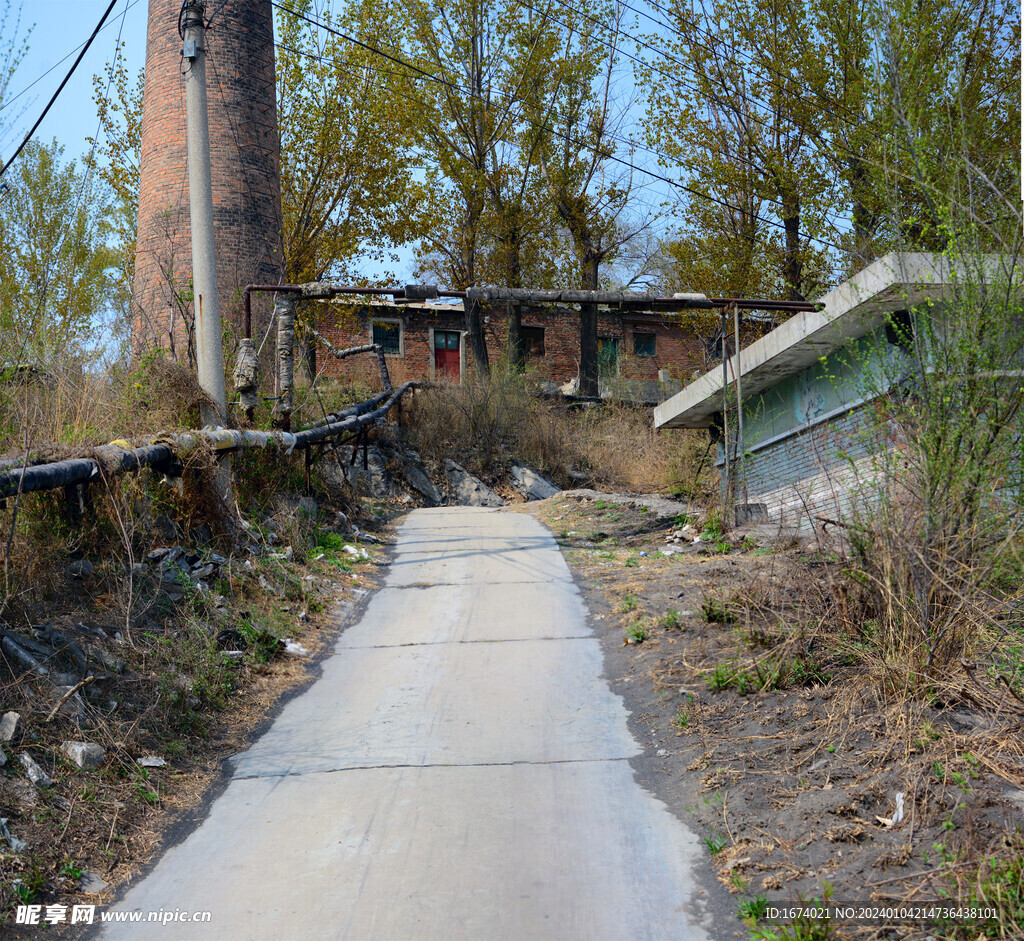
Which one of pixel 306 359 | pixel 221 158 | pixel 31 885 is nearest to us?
pixel 31 885

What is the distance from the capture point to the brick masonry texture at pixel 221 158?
12.1 m

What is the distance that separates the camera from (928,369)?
5.00 meters

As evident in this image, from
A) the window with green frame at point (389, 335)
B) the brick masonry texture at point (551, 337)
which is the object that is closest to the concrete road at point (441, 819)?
the brick masonry texture at point (551, 337)

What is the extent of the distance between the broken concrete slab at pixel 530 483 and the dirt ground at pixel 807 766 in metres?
11.2

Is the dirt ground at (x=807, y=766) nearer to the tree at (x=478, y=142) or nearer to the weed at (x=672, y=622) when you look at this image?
the weed at (x=672, y=622)

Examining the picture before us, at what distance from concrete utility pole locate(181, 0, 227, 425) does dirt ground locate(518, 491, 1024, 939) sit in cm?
482

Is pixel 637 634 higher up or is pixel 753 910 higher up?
pixel 637 634

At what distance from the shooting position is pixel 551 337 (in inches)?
1281

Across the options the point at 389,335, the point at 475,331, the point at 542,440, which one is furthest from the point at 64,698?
the point at 389,335

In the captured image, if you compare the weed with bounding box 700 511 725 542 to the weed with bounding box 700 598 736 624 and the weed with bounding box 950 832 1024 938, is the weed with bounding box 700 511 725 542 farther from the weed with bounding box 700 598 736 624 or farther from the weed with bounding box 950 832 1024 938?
the weed with bounding box 950 832 1024 938

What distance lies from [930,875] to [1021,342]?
303cm

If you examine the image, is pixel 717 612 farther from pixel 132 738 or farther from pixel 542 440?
pixel 542 440

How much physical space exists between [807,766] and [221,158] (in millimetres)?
11716

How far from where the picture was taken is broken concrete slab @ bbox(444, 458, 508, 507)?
16984mm
